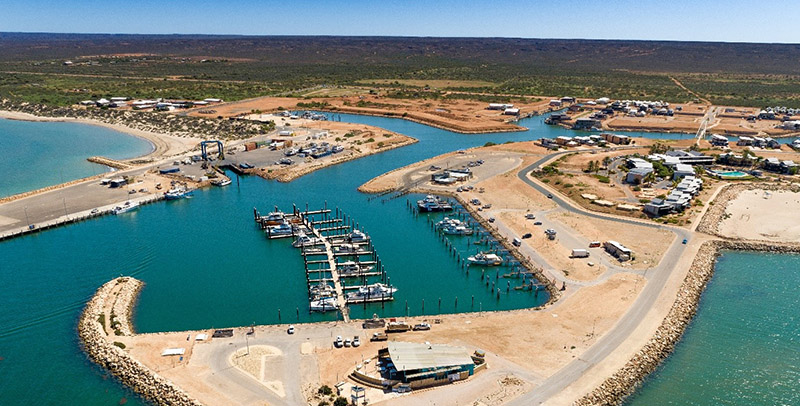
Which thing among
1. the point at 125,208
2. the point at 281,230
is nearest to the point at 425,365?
the point at 281,230

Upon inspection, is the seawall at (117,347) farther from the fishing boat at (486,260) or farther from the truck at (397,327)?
the fishing boat at (486,260)

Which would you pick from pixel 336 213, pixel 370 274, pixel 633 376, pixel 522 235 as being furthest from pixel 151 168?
pixel 633 376

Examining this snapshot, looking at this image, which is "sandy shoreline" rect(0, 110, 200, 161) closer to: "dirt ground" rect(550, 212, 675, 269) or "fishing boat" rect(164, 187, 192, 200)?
"fishing boat" rect(164, 187, 192, 200)

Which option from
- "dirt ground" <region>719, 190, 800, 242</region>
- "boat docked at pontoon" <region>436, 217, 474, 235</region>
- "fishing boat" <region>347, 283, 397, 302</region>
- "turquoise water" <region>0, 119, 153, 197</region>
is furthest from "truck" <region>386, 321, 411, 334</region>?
"turquoise water" <region>0, 119, 153, 197</region>

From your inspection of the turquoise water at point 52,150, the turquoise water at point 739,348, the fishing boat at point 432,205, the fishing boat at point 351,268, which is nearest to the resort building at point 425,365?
the turquoise water at point 739,348

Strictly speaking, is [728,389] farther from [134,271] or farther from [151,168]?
[151,168]
